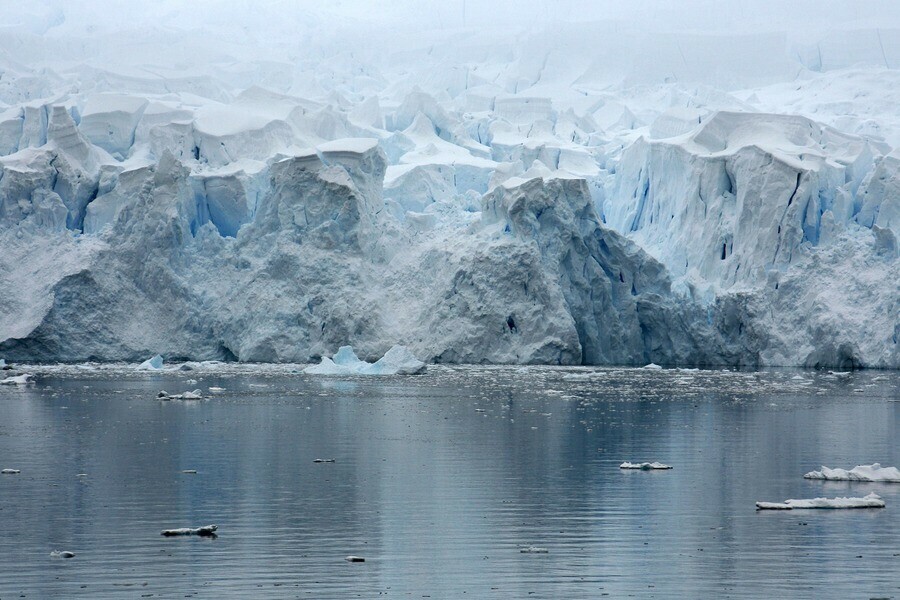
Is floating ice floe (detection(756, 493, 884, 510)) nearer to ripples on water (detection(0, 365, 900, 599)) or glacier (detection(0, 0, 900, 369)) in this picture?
ripples on water (detection(0, 365, 900, 599))

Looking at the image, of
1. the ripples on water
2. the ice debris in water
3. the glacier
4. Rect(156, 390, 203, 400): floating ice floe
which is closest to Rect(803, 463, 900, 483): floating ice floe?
the ripples on water

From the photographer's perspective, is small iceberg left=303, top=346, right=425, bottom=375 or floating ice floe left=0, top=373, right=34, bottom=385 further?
small iceberg left=303, top=346, right=425, bottom=375

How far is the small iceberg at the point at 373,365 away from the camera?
81.9ft

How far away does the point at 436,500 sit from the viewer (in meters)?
8.99

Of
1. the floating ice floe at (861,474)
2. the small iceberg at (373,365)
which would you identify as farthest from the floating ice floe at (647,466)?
the small iceberg at (373,365)

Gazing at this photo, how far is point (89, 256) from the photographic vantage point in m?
27.2

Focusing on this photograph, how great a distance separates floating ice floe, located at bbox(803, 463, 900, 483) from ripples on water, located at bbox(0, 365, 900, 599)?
0.82 ft

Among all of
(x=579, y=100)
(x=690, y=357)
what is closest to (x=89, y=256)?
(x=690, y=357)

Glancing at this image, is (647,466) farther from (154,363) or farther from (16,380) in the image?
(154,363)

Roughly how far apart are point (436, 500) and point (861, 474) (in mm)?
3533

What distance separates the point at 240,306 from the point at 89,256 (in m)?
3.36

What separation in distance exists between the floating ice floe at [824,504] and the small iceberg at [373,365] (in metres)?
16.4

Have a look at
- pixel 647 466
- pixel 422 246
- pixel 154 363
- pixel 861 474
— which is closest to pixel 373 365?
pixel 154 363

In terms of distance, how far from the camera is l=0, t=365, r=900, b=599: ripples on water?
651cm
